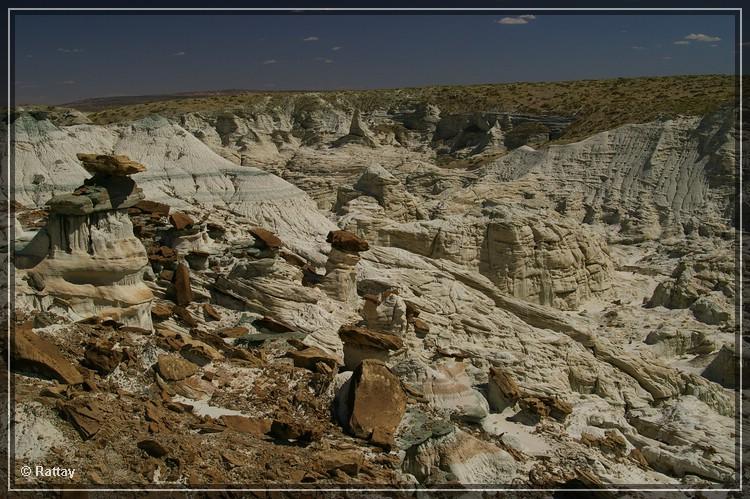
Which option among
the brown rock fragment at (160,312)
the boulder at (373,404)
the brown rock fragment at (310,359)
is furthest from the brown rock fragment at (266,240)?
the boulder at (373,404)

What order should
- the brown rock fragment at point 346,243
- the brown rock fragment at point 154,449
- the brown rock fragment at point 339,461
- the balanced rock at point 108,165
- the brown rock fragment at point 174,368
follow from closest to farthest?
1. the brown rock fragment at point 154,449
2. the brown rock fragment at point 339,461
3. the brown rock fragment at point 174,368
4. the balanced rock at point 108,165
5. the brown rock fragment at point 346,243

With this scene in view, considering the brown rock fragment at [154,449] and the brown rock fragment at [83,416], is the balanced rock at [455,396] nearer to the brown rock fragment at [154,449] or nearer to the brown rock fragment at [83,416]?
the brown rock fragment at [154,449]

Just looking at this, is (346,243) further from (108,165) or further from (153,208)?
(108,165)

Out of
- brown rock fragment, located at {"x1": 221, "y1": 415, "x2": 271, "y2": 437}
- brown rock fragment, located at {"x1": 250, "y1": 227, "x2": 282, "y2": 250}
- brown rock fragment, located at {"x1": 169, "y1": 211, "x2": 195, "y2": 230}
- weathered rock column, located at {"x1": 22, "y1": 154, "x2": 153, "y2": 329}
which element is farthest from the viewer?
brown rock fragment, located at {"x1": 250, "y1": 227, "x2": 282, "y2": 250}

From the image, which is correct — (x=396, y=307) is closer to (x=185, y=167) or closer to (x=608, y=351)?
(x=608, y=351)

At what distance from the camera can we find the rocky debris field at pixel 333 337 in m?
10.2

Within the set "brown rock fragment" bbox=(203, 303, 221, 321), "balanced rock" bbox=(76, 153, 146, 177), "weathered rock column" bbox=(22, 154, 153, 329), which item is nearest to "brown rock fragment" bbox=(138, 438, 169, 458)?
"weathered rock column" bbox=(22, 154, 153, 329)

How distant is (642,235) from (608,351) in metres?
18.3

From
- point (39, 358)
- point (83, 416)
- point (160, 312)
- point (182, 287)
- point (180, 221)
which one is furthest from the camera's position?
point (180, 221)

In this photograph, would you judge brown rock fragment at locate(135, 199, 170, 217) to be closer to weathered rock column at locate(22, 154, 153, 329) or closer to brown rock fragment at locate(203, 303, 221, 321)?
brown rock fragment at locate(203, 303, 221, 321)

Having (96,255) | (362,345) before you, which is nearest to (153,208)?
(96,255)

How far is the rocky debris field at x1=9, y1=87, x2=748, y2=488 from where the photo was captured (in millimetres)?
10219

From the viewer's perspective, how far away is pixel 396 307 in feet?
52.9

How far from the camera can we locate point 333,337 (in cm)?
1572
